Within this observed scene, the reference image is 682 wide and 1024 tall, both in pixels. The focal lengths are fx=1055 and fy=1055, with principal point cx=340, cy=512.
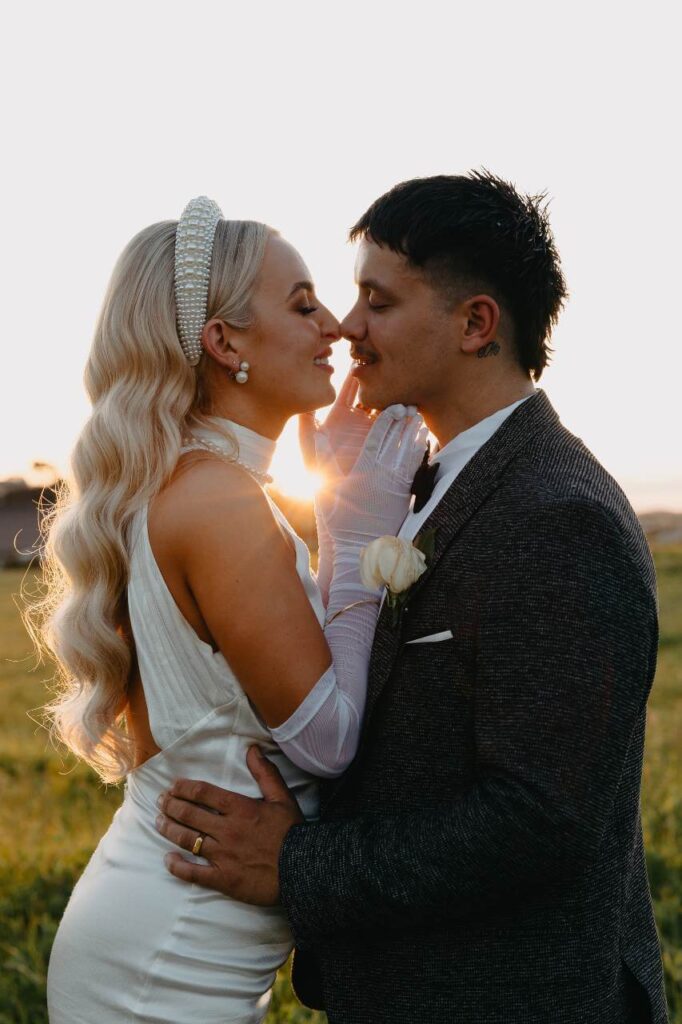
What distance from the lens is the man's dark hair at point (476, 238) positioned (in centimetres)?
289

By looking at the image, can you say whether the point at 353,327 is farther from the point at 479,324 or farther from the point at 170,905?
the point at 170,905

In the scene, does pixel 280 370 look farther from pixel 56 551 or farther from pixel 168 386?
pixel 56 551

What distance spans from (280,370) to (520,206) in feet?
2.70

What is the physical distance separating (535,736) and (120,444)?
1.34 metres

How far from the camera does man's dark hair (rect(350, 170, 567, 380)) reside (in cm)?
289

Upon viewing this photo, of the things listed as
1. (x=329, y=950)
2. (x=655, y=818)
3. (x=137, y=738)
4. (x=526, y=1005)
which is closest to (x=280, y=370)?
(x=137, y=738)

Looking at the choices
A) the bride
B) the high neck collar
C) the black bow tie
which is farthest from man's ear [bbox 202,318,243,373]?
the black bow tie

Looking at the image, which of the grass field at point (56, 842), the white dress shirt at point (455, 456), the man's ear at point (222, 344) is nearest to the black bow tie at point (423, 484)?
the white dress shirt at point (455, 456)

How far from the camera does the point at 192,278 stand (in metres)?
2.89

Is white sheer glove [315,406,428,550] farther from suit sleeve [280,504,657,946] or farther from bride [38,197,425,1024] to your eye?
suit sleeve [280,504,657,946]

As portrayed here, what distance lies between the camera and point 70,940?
9.02 feet

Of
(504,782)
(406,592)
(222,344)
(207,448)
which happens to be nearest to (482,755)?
(504,782)

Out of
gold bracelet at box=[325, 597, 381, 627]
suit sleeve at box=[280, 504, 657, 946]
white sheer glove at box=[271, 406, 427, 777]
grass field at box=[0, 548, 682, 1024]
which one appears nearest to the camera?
suit sleeve at box=[280, 504, 657, 946]

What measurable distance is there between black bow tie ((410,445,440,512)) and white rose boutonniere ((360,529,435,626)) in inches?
11.6
